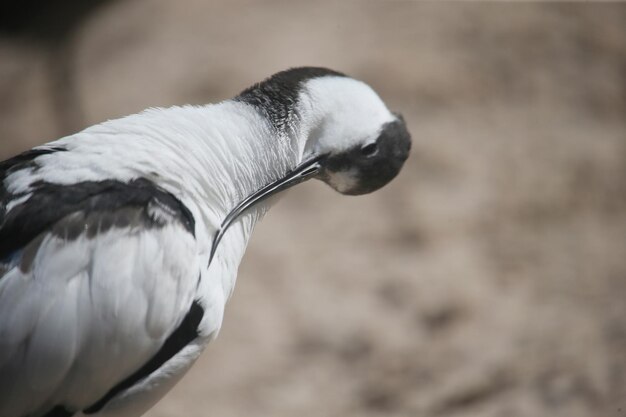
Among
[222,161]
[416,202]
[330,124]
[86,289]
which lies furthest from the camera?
[416,202]

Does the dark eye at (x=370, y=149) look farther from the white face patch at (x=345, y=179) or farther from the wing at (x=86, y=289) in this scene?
the wing at (x=86, y=289)

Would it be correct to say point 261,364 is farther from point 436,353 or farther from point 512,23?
point 512,23

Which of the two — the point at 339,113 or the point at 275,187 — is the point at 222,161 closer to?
the point at 275,187

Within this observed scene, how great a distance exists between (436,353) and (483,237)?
60 cm

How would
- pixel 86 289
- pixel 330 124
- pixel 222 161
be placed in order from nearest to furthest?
pixel 86 289 → pixel 222 161 → pixel 330 124

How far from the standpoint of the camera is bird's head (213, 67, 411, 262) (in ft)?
6.59

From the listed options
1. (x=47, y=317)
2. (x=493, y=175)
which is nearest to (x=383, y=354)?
(x=493, y=175)

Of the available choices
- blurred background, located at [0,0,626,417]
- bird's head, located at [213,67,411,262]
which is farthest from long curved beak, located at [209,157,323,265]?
blurred background, located at [0,0,626,417]

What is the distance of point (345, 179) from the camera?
6.81 ft

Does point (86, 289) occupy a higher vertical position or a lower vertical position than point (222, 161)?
lower

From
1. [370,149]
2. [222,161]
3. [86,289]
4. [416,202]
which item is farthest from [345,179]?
[416,202]

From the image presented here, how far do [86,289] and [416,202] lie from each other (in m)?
1.88

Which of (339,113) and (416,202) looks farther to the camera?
(416,202)

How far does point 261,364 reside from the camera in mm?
2857
